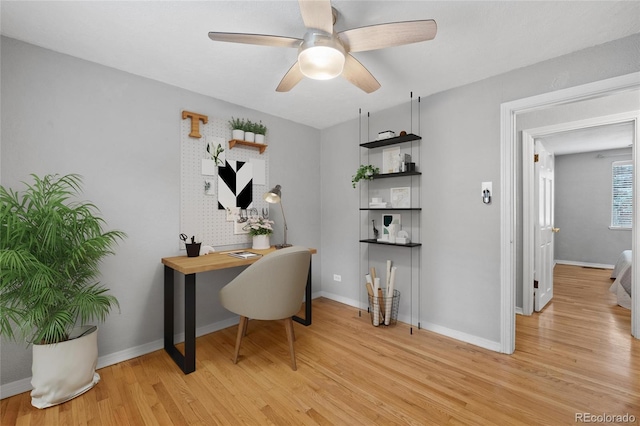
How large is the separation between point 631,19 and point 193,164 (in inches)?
129

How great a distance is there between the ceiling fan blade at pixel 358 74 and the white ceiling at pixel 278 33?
22 cm

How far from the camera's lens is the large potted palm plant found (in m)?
1.60

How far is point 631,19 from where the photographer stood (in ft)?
5.57

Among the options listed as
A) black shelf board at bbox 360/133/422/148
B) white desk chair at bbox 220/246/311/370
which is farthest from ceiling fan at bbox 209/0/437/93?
black shelf board at bbox 360/133/422/148

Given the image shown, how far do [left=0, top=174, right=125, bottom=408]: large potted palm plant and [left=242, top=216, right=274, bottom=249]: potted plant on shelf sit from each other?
125cm

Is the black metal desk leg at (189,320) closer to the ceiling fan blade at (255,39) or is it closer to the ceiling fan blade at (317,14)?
the ceiling fan blade at (255,39)

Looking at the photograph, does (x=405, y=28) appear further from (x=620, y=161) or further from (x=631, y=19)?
(x=620, y=161)

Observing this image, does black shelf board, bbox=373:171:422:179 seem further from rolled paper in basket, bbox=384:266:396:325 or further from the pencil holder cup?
the pencil holder cup

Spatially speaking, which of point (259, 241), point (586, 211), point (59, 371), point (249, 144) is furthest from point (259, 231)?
point (586, 211)

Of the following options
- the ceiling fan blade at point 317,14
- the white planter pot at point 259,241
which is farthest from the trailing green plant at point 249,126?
the ceiling fan blade at point 317,14

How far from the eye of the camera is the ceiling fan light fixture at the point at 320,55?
1.47 meters

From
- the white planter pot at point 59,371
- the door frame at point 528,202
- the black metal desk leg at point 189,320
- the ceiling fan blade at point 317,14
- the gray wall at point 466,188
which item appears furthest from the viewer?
the door frame at point 528,202

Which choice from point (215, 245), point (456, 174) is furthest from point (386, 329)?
point (215, 245)

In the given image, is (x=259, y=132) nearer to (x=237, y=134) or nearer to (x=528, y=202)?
(x=237, y=134)
